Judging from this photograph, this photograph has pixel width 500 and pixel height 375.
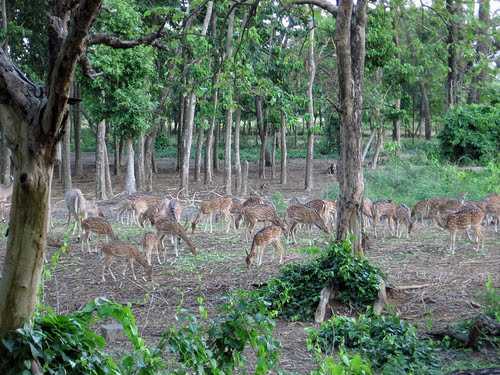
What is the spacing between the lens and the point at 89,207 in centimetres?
1647

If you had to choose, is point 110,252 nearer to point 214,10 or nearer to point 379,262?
point 379,262

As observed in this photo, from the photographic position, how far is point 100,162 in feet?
74.1

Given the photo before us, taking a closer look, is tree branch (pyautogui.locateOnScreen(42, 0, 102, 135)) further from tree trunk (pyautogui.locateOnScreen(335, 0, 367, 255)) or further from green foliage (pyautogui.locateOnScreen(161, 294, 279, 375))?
tree trunk (pyautogui.locateOnScreen(335, 0, 367, 255))

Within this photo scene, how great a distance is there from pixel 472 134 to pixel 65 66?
82.4ft

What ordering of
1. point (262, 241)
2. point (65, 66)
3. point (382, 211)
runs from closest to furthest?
point (65, 66)
point (262, 241)
point (382, 211)

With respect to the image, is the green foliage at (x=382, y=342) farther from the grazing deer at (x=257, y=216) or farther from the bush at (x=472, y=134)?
the bush at (x=472, y=134)

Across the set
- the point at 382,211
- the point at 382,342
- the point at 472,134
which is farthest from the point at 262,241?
the point at 472,134

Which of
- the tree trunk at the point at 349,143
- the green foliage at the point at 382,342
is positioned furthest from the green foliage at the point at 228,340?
the tree trunk at the point at 349,143

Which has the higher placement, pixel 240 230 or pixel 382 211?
pixel 382 211

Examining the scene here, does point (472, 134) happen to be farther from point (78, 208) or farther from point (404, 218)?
point (78, 208)

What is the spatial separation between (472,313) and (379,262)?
11.7 feet

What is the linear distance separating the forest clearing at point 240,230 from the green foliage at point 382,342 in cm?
3

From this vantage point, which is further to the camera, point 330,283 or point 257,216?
point 257,216

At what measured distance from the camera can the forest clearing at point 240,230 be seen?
5.02 metres
